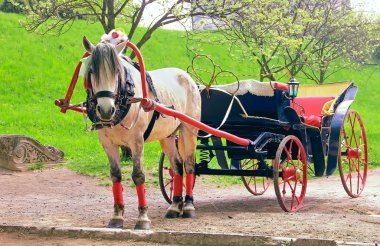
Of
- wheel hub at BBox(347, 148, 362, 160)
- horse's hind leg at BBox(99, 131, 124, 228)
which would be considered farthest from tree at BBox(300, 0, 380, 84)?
horse's hind leg at BBox(99, 131, 124, 228)

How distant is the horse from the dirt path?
1.16ft

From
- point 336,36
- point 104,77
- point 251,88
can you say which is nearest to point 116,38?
point 104,77

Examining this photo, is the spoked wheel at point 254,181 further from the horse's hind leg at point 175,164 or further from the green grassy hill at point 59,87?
the green grassy hill at point 59,87

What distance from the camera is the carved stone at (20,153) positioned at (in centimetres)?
1421

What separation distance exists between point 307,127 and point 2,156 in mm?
6745

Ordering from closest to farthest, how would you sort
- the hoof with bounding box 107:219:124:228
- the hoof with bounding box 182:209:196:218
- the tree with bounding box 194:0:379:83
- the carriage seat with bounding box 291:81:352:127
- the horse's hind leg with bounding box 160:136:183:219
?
the hoof with bounding box 107:219:124:228 → the hoof with bounding box 182:209:196:218 → the horse's hind leg with bounding box 160:136:183:219 → the carriage seat with bounding box 291:81:352:127 → the tree with bounding box 194:0:379:83

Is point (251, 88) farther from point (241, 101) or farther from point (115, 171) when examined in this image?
point (115, 171)

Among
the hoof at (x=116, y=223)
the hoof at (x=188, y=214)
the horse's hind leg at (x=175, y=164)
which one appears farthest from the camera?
the horse's hind leg at (x=175, y=164)

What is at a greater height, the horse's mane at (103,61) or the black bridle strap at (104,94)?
the horse's mane at (103,61)

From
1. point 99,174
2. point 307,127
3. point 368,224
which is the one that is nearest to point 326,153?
point 307,127

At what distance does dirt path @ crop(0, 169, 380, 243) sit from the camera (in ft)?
25.4

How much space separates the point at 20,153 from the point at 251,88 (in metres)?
6.11

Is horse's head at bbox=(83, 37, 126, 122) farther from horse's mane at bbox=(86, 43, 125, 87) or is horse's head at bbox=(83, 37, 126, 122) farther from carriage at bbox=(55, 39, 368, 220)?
carriage at bbox=(55, 39, 368, 220)

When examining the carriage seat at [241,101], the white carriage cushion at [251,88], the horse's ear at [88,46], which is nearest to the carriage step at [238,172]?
the carriage seat at [241,101]
